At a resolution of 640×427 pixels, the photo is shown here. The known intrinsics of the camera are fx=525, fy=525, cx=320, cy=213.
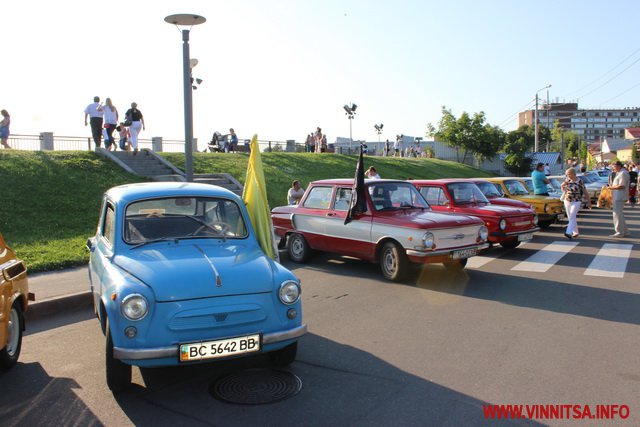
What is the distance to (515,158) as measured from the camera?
2148 inches

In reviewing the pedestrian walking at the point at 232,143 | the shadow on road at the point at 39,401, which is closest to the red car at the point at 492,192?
the shadow on road at the point at 39,401

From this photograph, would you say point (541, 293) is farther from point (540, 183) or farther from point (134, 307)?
point (540, 183)

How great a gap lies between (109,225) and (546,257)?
8978 millimetres

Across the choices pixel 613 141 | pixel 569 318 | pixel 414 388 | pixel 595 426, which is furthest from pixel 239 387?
pixel 613 141

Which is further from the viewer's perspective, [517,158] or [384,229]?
[517,158]

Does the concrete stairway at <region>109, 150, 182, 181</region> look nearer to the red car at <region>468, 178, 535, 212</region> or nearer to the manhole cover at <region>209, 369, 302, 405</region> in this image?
the red car at <region>468, 178, 535, 212</region>

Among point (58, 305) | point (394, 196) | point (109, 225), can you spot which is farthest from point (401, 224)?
point (58, 305)

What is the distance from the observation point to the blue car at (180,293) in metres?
4.29

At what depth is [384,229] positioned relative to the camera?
29.7ft

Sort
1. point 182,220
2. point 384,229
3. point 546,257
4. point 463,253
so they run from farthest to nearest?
point 546,257 → point 384,229 → point 463,253 → point 182,220

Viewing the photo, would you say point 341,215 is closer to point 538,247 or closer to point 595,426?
point 538,247

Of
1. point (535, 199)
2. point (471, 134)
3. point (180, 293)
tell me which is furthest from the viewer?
point (471, 134)

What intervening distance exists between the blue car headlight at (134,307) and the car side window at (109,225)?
4.32 ft

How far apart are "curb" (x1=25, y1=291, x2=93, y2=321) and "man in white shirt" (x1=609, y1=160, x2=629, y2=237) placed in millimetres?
12770
